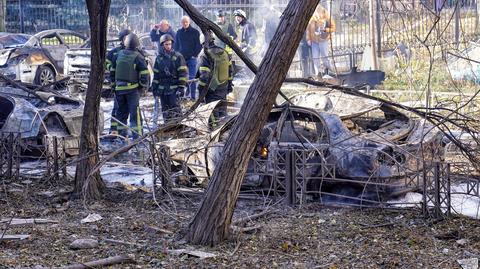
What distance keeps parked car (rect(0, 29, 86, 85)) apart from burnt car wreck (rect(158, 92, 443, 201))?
34.7ft

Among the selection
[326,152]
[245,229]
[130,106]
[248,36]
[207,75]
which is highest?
[248,36]

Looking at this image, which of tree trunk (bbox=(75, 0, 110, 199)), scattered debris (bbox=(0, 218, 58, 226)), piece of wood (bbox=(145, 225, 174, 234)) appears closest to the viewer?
piece of wood (bbox=(145, 225, 174, 234))

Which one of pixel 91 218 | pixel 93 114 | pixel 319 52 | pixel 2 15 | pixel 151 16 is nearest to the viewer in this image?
pixel 91 218

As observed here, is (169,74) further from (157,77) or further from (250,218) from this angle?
(250,218)

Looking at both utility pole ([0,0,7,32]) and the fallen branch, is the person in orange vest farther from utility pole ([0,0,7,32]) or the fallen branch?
utility pole ([0,0,7,32])

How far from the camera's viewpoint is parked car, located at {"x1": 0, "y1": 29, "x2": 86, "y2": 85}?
65.7ft

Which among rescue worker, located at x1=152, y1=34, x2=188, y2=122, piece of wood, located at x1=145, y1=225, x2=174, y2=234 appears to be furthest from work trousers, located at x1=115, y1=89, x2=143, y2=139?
piece of wood, located at x1=145, y1=225, x2=174, y2=234

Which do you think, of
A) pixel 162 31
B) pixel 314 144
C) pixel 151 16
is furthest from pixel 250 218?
pixel 151 16

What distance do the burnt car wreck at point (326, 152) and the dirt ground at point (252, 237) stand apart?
344 mm

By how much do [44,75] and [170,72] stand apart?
288 inches

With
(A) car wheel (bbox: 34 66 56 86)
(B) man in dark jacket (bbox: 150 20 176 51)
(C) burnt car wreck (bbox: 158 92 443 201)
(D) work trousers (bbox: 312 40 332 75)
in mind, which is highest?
(B) man in dark jacket (bbox: 150 20 176 51)

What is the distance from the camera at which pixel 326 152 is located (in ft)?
30.2

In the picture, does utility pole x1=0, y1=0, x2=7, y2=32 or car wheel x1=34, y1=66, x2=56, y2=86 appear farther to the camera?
utility pole x1=0, y1=0, x2=7, y2=32

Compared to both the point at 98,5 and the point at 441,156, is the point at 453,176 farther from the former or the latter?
the point at 98,5
